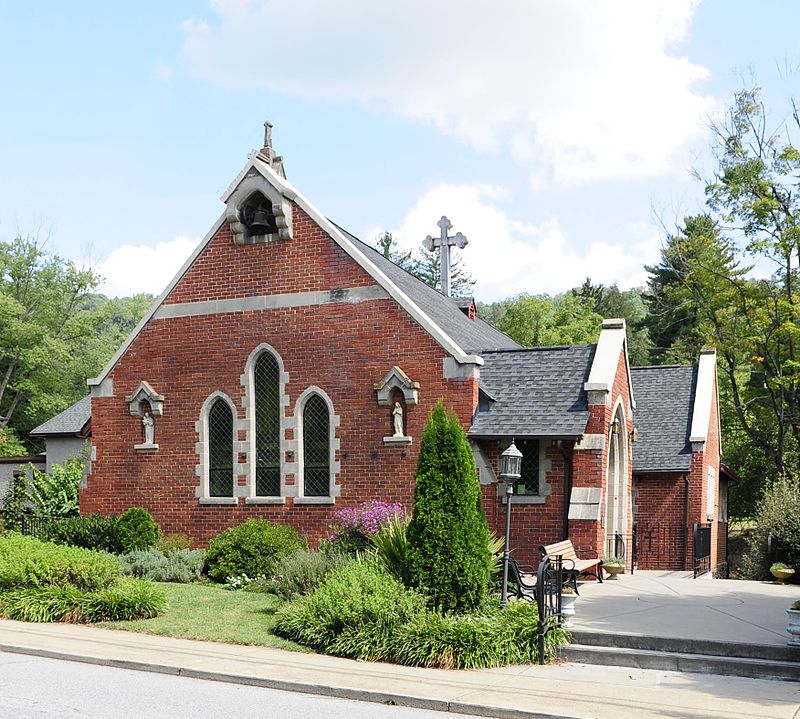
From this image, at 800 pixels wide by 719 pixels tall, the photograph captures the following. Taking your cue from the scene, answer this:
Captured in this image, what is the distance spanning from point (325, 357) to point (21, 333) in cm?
3568

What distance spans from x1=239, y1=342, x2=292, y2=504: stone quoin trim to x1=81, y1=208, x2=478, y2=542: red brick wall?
Answer: 140 mm

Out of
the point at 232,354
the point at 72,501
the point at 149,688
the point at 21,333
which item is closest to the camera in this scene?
the point at 149,688

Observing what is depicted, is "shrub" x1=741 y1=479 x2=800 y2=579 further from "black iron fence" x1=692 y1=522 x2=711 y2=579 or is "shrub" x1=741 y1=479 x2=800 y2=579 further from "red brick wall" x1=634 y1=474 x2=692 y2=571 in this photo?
"red brick wall" x1=634 y1=474 x2=692 y2=571

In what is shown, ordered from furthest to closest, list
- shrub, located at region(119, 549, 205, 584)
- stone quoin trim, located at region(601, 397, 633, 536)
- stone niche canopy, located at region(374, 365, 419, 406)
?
stone quoin trim, located at region(601, 397, 633, 536) → stone niche canopy, located at region(374, 365, 419, 406) → shrub, located at region(119, 549, 205, 584)

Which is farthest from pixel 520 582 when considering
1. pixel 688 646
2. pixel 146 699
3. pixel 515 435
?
pixel 146 699

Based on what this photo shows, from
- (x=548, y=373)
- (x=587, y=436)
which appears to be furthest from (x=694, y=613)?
(x=548, y=373)

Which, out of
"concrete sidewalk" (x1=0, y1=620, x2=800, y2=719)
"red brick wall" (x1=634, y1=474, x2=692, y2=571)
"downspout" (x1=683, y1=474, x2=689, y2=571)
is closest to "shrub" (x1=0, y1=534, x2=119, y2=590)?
"concrete sidewalk" (x1=0, y1=620, x2=800, y2=719)

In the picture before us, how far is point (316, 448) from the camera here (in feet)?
67.2

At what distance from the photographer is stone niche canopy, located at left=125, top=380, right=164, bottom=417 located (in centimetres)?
2180

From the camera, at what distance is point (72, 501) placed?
28016mm

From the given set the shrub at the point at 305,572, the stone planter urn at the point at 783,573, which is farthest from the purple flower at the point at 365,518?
the stone planter urn at the point at 783,573

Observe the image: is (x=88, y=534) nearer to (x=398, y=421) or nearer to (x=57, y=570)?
(x=57, y=570)

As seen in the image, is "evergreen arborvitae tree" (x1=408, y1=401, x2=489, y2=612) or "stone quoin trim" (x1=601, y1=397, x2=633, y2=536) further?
"stone quoin trim" (x1=601, y1=397, x2=633, y2=536)

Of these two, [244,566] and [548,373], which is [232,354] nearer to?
[244,566]
